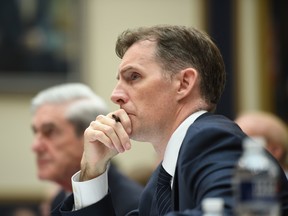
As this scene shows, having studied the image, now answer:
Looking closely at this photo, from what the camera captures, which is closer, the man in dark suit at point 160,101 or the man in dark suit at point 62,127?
the man in dark suit at point 160,101

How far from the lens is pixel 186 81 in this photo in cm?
300

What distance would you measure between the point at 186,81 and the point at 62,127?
198 centimetres

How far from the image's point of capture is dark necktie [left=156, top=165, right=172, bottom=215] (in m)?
2.94

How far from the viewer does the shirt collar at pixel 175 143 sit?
116 inches

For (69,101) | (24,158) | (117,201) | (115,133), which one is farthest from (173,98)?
(24,158)

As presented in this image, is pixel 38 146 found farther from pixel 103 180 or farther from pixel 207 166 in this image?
pixel 207 166

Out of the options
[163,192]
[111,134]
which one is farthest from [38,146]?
[163,192]

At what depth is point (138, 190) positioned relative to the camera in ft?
13.4

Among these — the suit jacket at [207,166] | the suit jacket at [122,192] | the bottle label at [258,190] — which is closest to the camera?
the bottle label at [258,190]

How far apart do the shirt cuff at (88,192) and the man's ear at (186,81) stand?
46 centimetres

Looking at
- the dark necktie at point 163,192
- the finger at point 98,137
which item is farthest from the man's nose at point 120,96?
the dark necktie at point 163,192

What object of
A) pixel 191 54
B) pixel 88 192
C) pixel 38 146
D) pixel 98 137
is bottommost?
pixel 38 146

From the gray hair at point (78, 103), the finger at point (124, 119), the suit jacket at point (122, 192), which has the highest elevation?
the finger at point (124, 119)

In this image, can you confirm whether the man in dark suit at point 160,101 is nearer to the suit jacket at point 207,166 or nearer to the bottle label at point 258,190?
the suit jacket at point 207,166
